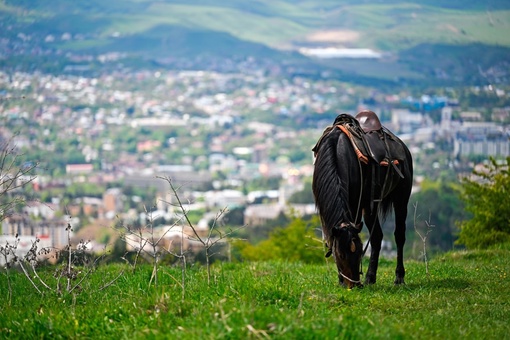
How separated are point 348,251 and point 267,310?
127 inches

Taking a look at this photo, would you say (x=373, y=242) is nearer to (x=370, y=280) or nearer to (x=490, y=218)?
(x=370, y=280)

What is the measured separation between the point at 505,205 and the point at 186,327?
17.4 meters

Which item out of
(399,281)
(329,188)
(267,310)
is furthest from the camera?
(399,281)

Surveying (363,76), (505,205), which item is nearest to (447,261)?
(505,205)

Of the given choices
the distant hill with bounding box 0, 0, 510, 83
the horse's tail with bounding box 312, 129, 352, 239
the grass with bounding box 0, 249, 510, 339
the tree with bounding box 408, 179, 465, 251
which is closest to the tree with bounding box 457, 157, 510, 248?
the grass with bounding box 0, 249, 510, 339

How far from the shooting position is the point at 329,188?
1030 cm

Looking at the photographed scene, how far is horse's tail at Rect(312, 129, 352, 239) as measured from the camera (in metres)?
10.1

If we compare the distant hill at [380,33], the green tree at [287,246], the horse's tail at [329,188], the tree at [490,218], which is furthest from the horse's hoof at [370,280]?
the distant hill at [380,33]

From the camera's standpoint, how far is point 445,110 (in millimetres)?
123062

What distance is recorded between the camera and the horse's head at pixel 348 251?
991 cm

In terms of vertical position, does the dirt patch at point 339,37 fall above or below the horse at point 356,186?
below

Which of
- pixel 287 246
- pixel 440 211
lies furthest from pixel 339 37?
pixel 287 246

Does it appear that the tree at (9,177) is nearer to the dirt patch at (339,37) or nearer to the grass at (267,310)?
the grass at (267,310)

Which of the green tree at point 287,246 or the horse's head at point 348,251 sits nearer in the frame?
the horse's head at point 348,251
